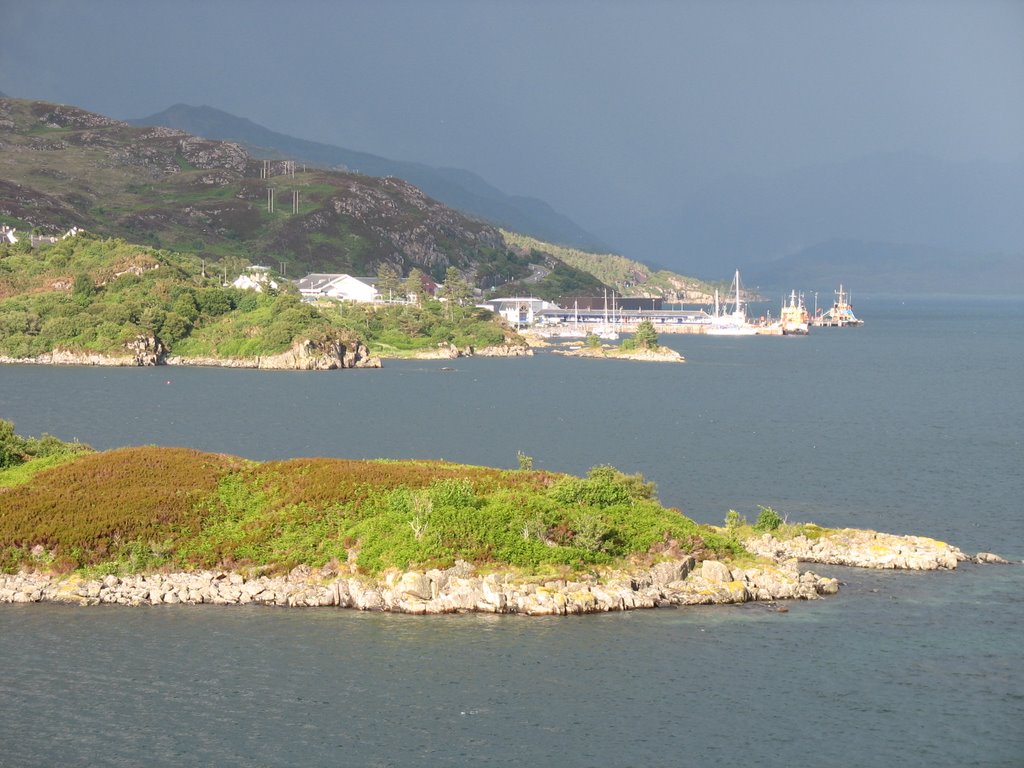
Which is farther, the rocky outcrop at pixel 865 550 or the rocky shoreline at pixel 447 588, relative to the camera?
the rocky outcrop at pixel 865 550

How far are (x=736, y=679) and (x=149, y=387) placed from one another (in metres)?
98.6

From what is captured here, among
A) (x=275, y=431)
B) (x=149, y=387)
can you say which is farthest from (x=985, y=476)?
(x=149, y=387)

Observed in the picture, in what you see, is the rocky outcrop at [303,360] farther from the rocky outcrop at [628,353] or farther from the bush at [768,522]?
the bush at [768,522]

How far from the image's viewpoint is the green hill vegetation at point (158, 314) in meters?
152

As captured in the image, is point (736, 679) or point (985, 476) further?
point (985, 476)

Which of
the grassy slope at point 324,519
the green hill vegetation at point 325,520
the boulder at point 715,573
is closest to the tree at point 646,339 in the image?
the grassy slope at point 324,519

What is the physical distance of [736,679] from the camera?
3559cm

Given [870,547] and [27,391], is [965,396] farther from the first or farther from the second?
[27,391]

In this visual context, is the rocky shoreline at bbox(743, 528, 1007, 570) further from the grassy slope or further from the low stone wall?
the low stone wall

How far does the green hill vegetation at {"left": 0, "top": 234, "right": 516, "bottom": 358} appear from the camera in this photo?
5999 inches

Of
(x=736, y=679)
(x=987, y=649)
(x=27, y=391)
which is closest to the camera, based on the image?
(x=736, y=679)

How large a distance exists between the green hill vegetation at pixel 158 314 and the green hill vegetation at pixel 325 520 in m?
103

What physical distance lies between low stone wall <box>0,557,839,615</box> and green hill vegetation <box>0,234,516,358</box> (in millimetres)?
110556

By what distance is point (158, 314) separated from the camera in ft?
511
